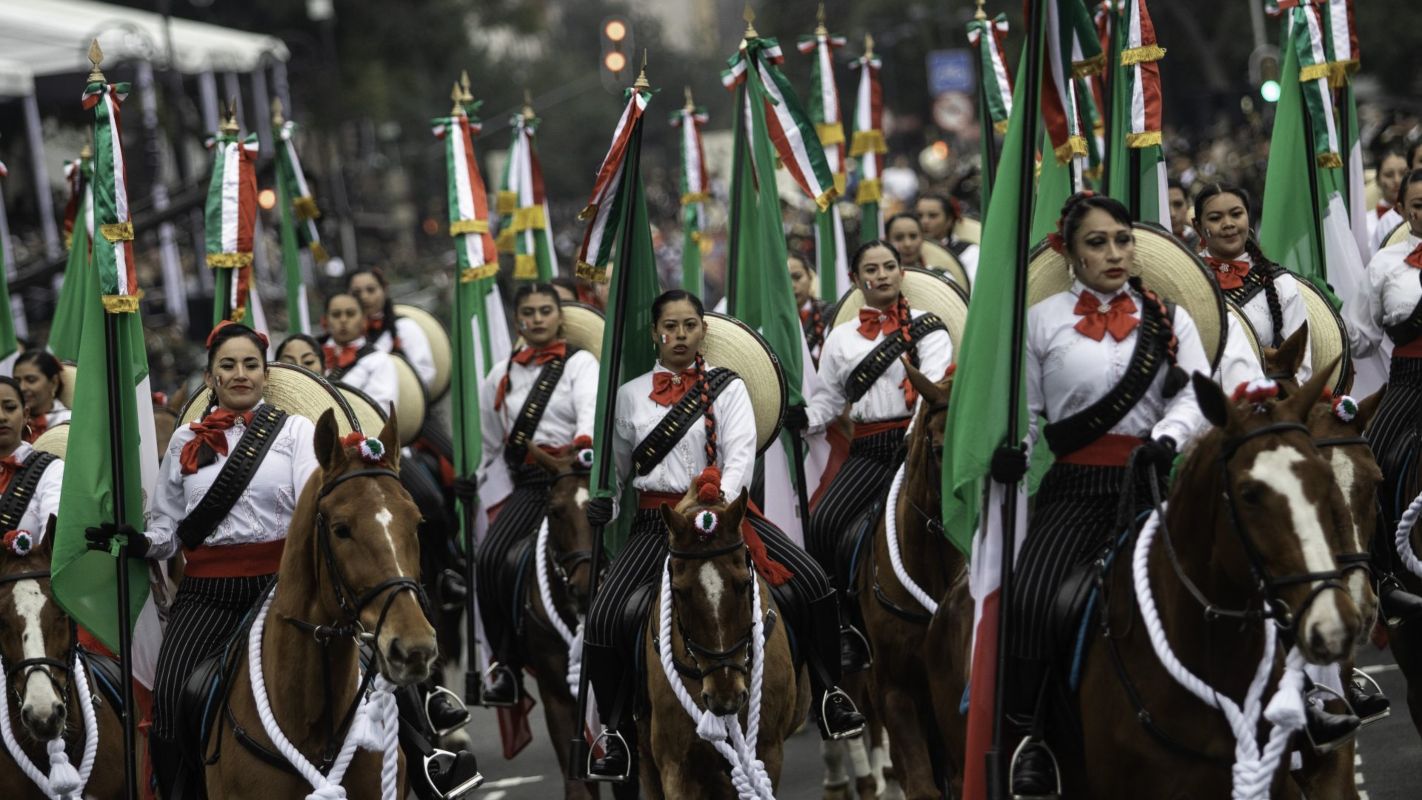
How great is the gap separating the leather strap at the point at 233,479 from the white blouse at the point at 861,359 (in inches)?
150

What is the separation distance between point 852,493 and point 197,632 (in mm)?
4139

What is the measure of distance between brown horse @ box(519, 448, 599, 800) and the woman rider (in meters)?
0.33

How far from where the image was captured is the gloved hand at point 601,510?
9.45 meters

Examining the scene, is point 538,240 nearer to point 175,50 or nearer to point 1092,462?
point 1092,462

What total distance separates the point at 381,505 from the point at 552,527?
12.7 feet

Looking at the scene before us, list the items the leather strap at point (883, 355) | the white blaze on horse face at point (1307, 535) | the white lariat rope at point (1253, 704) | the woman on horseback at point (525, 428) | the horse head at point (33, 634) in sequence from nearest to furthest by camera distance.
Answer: the white blaze on horse face at point (1307, 535)
the white lariat rope at point (1253, 704)
the horse head at point (33, 634)
the leather strap at point (883, 355)
the woman on horseback at point (525, 428)

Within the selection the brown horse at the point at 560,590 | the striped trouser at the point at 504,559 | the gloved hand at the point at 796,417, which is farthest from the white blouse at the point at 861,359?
the striped trouser at the point at 504,559

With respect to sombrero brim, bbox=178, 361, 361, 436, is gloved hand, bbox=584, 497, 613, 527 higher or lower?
lower

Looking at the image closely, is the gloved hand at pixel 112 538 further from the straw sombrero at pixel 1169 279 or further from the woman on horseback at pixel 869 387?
the straw sombrero at pixel 1169 279

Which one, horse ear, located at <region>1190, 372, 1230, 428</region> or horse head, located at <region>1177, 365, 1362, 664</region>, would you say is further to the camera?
horse ear, located at <region>1190, 372, 1230, 428</region>

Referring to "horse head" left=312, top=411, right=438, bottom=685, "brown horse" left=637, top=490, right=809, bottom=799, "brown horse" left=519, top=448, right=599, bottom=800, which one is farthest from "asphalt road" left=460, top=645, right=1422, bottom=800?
"horse head" left=312, top=411, right=438, bottom=685

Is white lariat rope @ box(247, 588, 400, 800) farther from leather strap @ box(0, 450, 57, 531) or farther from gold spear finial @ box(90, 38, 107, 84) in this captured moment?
gold spear finial @ box(90, 38, 107, 84)

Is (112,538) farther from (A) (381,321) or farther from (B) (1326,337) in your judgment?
(A) (381,321)

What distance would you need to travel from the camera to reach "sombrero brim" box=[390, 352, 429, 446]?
1446 cm
